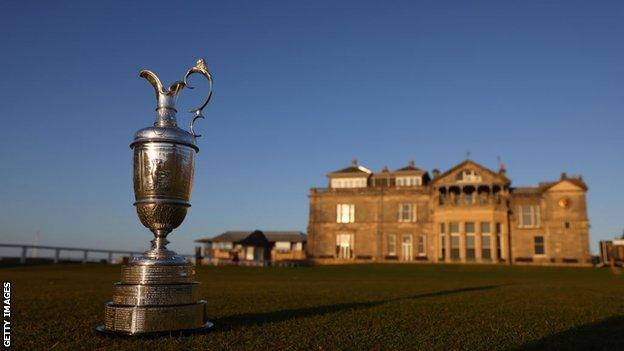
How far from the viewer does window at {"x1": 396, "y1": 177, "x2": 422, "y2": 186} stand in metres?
54.7

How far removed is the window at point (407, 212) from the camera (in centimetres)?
5216

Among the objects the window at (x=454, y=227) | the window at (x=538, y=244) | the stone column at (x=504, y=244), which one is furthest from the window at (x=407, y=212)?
the window at (x=538, y=244)

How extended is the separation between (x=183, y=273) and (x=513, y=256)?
154ft

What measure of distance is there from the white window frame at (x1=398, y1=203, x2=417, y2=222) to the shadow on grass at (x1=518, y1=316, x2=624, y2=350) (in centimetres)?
4455

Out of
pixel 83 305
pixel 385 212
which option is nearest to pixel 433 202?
pixel 385 212

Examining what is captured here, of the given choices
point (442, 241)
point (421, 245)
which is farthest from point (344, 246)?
point (442, 241)

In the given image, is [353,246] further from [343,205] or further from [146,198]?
[146,198]

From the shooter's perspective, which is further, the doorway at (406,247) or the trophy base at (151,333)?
the doorway at (406,247)

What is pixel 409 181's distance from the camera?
5491 centimetres

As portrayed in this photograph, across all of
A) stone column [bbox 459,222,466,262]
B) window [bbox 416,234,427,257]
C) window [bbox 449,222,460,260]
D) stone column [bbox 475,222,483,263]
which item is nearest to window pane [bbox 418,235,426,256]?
window [bbox 416,234,427,257]

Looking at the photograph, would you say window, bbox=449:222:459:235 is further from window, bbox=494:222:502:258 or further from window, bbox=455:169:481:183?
window, bbox=455:169:481:183

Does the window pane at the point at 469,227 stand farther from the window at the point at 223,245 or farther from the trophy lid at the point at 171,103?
the trophy lid at the point at 171,103

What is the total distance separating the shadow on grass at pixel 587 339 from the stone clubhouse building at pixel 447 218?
137ft

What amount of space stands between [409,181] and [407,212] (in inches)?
157
